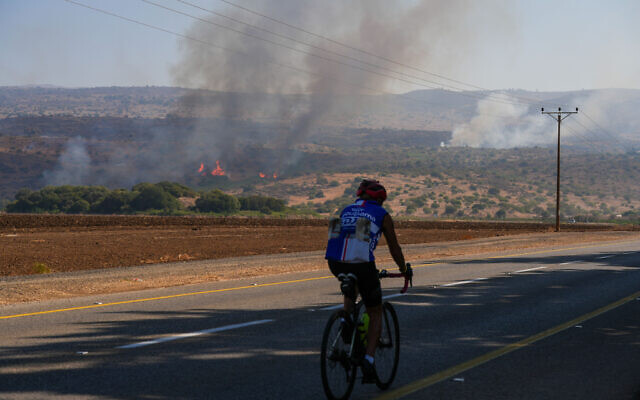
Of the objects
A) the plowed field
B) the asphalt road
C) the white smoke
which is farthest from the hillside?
the asphalt road

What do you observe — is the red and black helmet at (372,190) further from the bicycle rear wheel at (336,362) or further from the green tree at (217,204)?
the green tree at (217,204)

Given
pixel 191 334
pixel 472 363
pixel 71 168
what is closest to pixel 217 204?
pixel 71 168

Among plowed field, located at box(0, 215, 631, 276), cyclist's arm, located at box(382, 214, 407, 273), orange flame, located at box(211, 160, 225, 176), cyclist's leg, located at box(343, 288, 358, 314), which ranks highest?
orange flame, located at box(211, 160, 225, 176)

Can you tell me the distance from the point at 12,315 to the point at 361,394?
266 inches

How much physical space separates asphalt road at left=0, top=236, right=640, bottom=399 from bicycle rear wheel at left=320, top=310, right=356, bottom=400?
0.44 m

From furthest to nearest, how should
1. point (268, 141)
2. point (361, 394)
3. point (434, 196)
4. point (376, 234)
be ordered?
1. point (268, 141)
2. point (434, 196)
3. point (361, 394)
4. point (376, 234)

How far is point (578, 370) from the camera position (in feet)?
26.9

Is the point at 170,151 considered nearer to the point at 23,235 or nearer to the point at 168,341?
the point at 23,235

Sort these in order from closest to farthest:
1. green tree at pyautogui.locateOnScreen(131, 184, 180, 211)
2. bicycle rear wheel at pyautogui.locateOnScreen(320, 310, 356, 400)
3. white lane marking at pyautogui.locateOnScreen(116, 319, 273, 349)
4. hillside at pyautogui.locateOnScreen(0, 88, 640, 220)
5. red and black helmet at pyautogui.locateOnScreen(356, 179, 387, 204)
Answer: bicycle rear wheel at pyautogui.locateOnScreen(320, 310, 356, 400) → red and black helmet at pyautogui.locateOnScreen(356, 179, 387, 204) → white lane marking at pyautogui.locateOnScreen(116, 319, 273, 349) → green tree at pyautogui.locateOnScreen(131, 184, 180, 211) → hillside at pyautogui.locateOnScreen(0, 88, 640, 220)

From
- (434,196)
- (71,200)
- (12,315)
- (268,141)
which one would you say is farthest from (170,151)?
(12,315)

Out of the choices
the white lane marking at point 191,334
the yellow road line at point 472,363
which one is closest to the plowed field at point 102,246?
the white lane marking at point 191,334

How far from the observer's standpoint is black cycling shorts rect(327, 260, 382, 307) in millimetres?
6500

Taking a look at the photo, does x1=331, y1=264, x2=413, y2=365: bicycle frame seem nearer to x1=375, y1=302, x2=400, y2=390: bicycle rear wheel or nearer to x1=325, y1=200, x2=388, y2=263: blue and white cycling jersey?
x1=325, y1=200, x2=388, y2=263: blue and white cycling jersey

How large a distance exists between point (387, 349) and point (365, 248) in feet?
4.06
